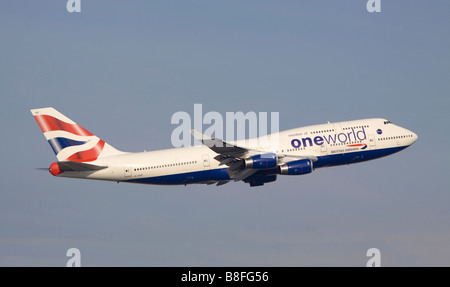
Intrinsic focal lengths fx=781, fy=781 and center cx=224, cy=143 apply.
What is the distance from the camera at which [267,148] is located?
8562 centimetres

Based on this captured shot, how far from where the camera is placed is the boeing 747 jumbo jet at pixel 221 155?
3282 inches

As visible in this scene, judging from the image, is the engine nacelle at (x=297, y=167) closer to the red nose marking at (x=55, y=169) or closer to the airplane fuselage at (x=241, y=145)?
the airplane fuselage at (x=241, y=145)

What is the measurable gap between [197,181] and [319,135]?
1427cm

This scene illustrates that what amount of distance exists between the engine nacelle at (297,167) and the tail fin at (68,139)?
1873 cm

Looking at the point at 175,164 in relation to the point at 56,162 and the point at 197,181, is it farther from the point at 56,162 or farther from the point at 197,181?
the point at 56,162

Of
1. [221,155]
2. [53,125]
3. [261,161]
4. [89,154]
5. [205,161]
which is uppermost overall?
[53,125]

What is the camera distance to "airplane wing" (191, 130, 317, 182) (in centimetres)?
8150

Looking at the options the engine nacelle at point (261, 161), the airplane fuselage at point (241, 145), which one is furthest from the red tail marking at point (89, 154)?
the engine nacelle at point (261, 161)

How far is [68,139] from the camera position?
87.2 m

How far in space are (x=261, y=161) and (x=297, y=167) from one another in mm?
4087

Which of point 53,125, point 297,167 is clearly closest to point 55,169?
Result: point 53,125

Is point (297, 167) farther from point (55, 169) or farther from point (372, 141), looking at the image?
point (55, 169)
